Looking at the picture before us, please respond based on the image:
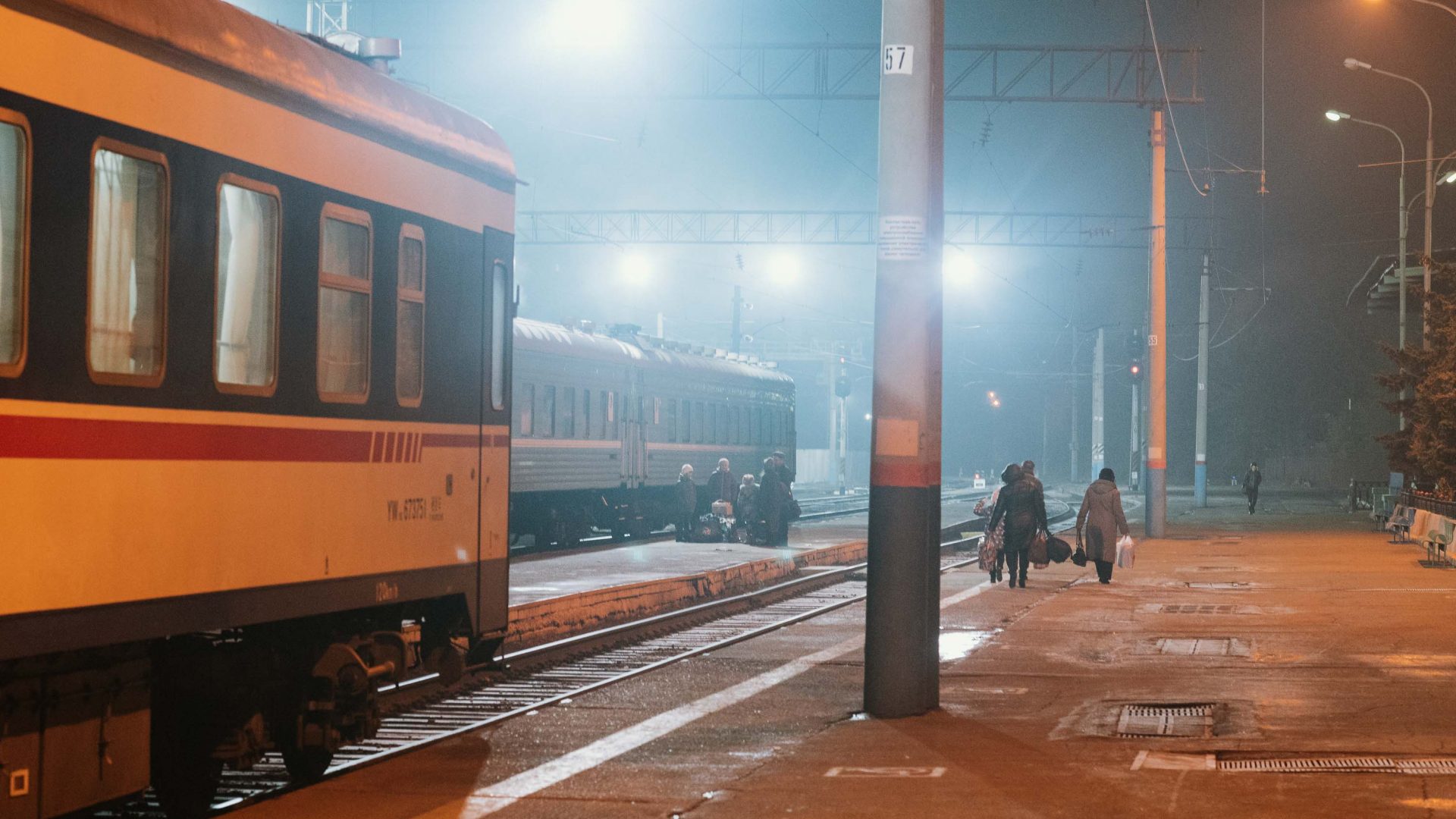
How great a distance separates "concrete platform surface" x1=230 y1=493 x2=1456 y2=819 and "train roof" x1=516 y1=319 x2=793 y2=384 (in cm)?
1033

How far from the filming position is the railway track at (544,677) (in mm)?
9500

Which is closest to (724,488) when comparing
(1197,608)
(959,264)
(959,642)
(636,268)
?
(1197,608)

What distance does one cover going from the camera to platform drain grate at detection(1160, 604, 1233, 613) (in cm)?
1861

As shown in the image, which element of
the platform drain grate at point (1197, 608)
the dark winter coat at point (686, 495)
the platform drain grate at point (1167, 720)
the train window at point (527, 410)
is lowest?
the platform drain grate at point (1167, 720)

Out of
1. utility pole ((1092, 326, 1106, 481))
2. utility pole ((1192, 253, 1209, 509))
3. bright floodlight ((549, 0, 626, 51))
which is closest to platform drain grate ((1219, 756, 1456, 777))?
bright floodlight ((549, 0, 626, 51))

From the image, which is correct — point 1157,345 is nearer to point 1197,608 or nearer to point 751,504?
point 751,504

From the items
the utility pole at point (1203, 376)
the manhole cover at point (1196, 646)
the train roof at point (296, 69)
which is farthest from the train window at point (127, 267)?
the utility pole at point (1203, 376)

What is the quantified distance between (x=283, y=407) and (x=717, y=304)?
246ft

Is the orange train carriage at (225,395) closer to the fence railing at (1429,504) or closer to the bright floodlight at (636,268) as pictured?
the fence railing at (1429,504)

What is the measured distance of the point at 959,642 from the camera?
15703mm

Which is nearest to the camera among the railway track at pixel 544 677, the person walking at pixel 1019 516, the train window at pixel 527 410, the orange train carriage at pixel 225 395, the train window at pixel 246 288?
the orange train carriage at pixel 225 395

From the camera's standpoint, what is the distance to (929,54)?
11039mm

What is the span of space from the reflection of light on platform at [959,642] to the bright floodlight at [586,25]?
16238 mm

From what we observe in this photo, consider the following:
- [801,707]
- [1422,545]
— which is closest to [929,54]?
[801,707]
